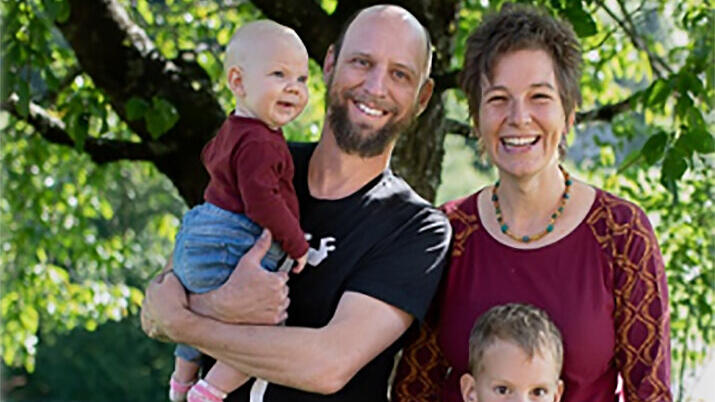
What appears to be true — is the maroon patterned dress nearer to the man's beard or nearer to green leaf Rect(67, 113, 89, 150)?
the man's beard

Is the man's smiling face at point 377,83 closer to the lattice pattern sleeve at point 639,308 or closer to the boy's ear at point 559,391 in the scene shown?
the lattice pattern sleeve at point 639,308

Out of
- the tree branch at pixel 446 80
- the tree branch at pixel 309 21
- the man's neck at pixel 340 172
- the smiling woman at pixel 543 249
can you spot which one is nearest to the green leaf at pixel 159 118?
the tree branch at pixel 309 21

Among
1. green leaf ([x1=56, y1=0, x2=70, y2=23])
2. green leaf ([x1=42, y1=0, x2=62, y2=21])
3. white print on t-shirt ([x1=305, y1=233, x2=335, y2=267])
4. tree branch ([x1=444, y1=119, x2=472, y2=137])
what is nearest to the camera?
white print on t-shirt ([x1=305, y1=233, x2=335, y2=267])

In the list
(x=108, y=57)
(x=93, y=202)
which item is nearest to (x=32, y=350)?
(x=93, y=202)

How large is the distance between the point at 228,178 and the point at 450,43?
165 centimetres

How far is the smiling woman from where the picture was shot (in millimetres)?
2355

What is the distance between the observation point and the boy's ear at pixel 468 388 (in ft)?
7.89

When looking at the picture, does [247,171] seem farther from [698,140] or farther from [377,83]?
[698,140]

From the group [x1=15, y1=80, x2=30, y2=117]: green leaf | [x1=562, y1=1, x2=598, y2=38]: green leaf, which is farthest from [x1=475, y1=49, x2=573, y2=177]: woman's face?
[x1=15, y1=80, x2=30, y2=117]: green leaf

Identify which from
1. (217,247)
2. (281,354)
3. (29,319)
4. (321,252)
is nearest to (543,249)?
(321,252)

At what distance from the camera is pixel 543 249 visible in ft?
8.11

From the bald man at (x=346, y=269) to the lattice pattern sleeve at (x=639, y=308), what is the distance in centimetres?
42

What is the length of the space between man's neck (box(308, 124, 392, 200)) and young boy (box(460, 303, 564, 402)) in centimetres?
53

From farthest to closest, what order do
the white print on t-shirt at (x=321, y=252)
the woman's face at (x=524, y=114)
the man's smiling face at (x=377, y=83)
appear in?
the man's smiling face at (x=377, y=83) → the white print on t-shirt at (x=321, y=252) → the woman's face at (x=524, y=114)
